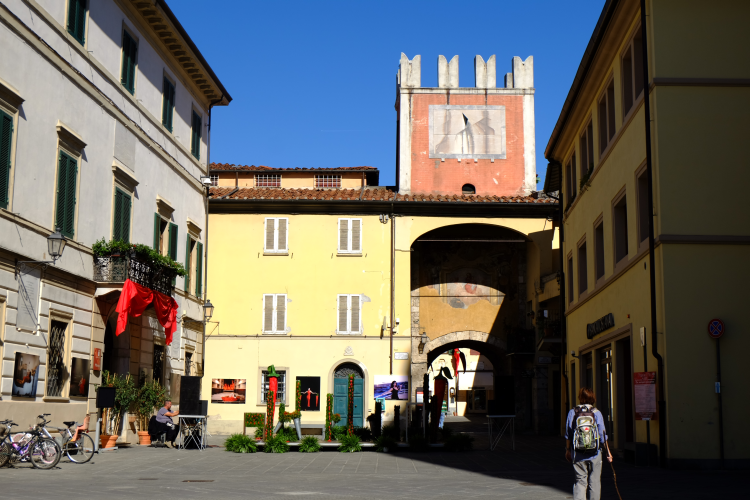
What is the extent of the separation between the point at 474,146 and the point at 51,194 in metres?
20.2

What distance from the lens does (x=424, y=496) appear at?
33.9 ft

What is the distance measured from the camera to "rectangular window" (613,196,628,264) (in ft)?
58.6

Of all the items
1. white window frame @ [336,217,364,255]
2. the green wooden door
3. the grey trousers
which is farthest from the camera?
white window frame @ [336,217,364,255]

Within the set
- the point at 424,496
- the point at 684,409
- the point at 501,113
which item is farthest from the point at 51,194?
the point at 501,113

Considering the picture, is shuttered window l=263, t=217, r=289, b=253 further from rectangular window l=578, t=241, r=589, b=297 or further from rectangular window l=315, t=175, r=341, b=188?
rectangular window l=578, t=241, r=589, b=297

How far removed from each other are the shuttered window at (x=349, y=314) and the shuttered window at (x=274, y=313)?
187 cm

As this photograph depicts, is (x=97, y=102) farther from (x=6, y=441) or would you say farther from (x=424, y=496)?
(x=424, y=496)

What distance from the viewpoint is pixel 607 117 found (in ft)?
61.7

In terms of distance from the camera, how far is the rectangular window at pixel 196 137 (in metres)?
26.2

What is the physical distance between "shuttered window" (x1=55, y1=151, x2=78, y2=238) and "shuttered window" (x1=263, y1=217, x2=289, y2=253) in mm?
13104

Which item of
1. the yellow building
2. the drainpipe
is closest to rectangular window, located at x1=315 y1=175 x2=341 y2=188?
the yellow building

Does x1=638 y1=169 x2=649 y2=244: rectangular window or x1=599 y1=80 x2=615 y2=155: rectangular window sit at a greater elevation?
x1=599 y1=80 x2=615 y2=155: rectangular window

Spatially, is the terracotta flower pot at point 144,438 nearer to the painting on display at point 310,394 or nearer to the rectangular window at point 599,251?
the painting on display at point 310,394

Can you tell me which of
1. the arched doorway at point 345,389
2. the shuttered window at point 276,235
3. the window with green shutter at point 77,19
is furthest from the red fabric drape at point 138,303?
the arched doorway at point 345,389
